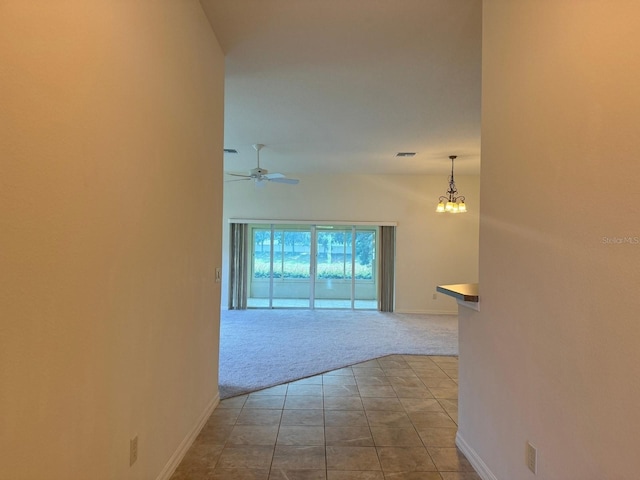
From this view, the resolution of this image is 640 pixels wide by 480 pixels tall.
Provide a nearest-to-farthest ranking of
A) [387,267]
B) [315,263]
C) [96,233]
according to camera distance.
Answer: [96,233], [387,267], [315,263]

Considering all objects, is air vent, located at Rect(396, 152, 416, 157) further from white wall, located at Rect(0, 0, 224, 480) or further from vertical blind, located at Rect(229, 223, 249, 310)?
white wall, located at Rect(0, 0, 224, 480)

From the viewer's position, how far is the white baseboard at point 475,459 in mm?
1975

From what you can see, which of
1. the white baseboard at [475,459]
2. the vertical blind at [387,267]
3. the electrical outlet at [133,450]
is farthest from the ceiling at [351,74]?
the white baseboard at [475,459]

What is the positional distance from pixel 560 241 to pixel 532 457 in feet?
3.16

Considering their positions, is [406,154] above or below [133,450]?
above

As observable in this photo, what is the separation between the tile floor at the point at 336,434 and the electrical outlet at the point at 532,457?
58cm

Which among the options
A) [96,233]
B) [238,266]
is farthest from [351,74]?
[238,266]

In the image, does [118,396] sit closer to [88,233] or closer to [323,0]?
[88,233]

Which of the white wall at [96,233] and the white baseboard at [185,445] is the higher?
the white wall at [96,233]

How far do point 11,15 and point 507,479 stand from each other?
8.52 feet

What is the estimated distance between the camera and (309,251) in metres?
7.86

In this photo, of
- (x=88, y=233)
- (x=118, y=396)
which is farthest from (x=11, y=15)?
(x=118, y=396)

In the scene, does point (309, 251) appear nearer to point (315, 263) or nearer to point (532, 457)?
point (315, 263)

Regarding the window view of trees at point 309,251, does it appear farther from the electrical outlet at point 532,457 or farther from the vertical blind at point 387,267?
the electrical outlet at point 532,457
